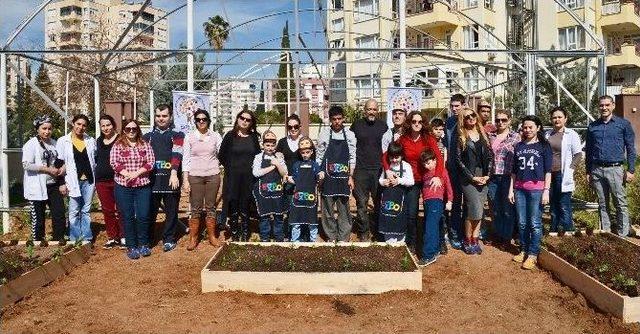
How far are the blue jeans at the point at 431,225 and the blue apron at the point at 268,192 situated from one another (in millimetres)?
1712

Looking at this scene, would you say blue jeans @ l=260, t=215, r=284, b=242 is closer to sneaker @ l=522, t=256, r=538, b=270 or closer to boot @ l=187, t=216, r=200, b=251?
boot @ l=187, t=216, r=200, b=251

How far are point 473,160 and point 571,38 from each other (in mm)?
28539

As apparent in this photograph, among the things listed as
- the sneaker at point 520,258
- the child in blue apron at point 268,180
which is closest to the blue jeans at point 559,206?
the sneaker at point 520,258

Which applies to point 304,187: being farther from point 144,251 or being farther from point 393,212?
point 144,251

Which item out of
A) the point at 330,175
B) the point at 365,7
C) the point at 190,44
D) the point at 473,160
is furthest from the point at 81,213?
the point at 365,7

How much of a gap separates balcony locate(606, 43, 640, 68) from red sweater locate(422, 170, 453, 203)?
95.1 ft

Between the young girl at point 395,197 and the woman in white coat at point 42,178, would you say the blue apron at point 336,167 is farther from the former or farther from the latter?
the woman in white coat at point 42,178

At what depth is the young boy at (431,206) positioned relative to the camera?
5703 mm

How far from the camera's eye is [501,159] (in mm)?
6238

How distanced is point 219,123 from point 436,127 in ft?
47.0

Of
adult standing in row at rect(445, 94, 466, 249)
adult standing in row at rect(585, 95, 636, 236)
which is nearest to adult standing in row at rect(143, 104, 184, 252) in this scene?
adult standing in row at rect(445, 94, 466, 249)

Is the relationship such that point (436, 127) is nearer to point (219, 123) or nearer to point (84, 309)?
point (84, 309)

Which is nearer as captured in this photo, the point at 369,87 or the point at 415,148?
the point at 415,148

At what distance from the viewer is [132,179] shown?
231 inches
